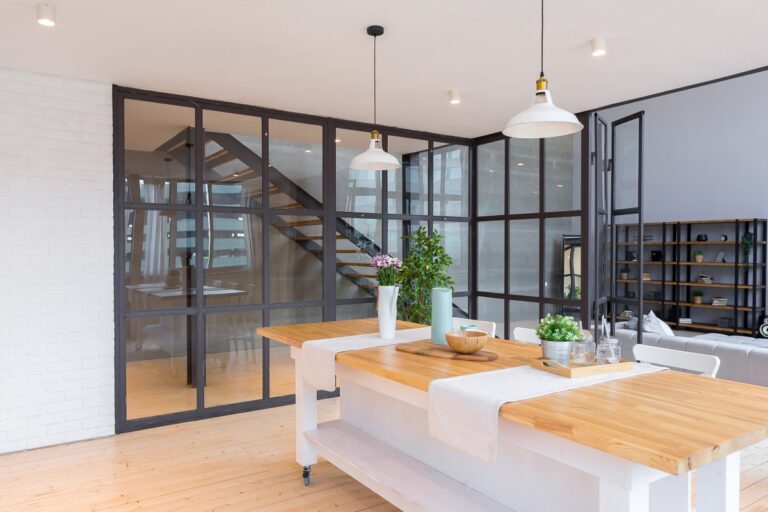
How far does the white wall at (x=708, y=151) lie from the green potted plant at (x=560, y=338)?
7.43m

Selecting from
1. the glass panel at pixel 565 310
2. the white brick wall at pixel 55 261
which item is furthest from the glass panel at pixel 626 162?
the white brick wall at pixel 55 261

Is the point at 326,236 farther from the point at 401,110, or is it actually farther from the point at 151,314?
the point at 151,314

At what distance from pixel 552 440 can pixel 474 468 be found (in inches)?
34.1

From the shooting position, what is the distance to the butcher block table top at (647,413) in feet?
4.43

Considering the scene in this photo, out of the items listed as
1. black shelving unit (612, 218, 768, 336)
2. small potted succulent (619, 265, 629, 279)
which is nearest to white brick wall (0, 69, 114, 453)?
black shelving unit (612, 218, 768, 336)

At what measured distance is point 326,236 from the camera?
5113 mm

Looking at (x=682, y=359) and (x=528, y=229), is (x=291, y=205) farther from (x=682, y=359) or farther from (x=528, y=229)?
(x=682, y=359)

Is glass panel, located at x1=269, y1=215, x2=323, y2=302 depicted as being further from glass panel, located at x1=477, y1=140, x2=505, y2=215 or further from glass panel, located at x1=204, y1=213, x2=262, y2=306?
glass panel, located at x1=477, y1=140, x2=505, y2=215

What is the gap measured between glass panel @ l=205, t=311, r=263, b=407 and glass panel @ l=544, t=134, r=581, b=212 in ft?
9.74

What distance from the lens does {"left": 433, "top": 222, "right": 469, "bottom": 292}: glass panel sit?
588cm

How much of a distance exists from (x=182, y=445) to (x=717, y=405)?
3.48 meters

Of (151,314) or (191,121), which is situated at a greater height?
(191,121)

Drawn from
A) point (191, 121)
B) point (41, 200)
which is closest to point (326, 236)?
point (191, 121)

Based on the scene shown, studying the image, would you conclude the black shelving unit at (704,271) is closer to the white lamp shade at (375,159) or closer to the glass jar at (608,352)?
the white lamp shade at (375,159)
